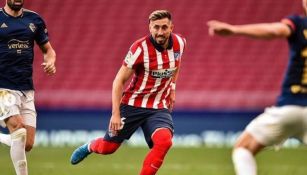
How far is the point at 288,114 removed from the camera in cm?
696

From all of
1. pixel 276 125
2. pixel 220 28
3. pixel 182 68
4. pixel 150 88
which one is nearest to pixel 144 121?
pixel 150 88

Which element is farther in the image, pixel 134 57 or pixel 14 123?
pixel 14 123

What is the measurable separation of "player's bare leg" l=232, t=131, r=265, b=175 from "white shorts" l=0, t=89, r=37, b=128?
305cm

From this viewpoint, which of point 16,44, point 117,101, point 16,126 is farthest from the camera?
point 16,44

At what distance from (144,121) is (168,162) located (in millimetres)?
3378

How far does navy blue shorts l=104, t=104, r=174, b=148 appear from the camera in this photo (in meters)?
9.12

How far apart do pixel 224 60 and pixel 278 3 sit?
75.6 inches

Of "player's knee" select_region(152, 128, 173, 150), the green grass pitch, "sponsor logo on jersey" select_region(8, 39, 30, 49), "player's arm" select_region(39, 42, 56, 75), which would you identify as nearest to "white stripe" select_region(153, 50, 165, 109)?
"player's knee" select_region(152, 128, 173, 150)

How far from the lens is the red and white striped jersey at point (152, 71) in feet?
30.0

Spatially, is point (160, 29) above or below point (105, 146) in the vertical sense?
above

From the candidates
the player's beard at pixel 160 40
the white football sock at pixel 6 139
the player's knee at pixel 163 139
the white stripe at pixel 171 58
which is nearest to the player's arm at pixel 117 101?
the player's knee at pixel 163 139

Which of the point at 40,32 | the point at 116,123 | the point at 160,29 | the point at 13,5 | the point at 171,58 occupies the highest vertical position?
the point at 13,5

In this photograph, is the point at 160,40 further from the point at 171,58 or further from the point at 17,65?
the point at 17,65

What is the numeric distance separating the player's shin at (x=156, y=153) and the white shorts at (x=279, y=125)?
1779mm
